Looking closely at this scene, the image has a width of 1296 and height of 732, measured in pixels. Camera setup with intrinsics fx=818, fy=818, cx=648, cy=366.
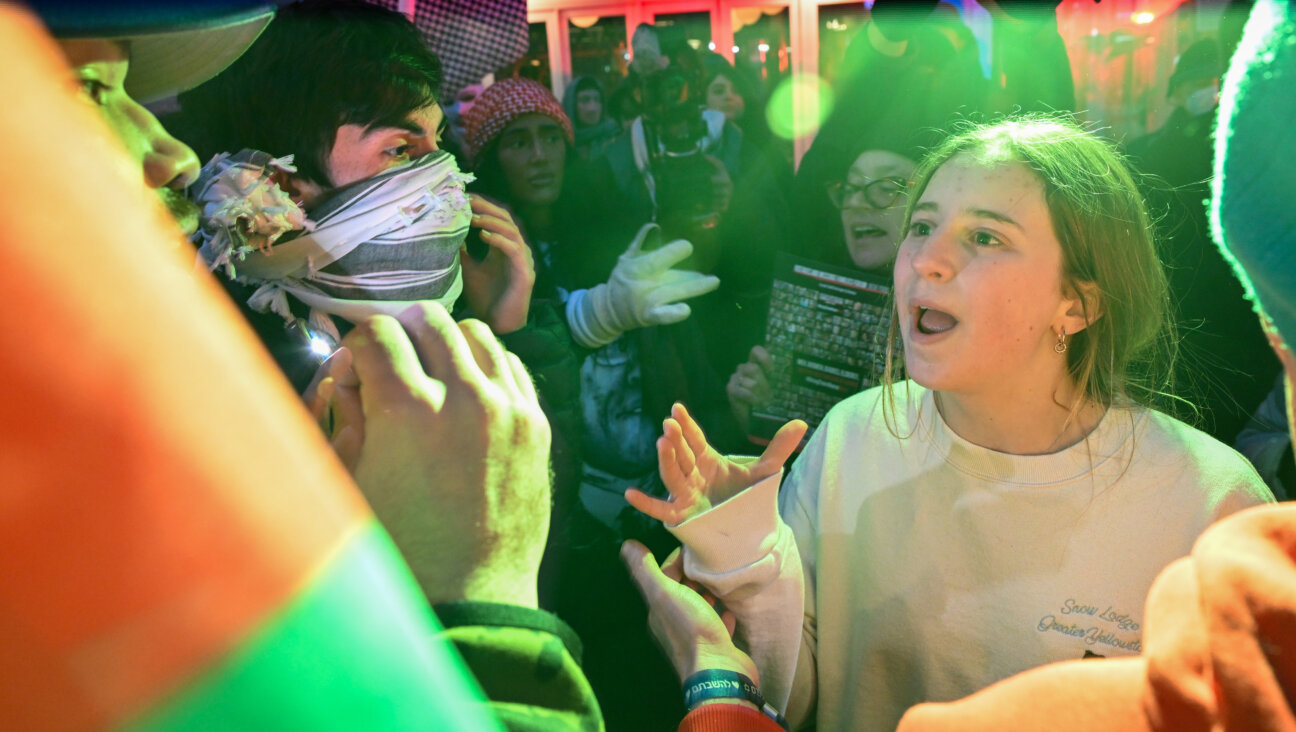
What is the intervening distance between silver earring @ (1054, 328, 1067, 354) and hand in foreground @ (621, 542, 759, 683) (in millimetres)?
817

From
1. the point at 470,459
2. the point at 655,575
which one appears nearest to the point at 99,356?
the point at 470,459

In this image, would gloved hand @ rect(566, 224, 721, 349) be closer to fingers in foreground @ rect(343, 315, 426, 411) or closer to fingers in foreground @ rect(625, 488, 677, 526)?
fingers in foreground @ rect(625, 488, 677, 526)

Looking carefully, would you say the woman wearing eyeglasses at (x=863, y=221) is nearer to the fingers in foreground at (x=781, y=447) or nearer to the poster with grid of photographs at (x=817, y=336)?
the poster with grid of photographs at (x=817, y=336)

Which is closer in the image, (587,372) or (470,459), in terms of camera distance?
(470,459)

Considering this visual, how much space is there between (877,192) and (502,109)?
994 mm

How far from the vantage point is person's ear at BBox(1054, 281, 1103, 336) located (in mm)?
1549

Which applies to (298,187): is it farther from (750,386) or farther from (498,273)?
(750,386)

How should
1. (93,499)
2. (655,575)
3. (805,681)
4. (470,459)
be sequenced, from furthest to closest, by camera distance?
(805,681) < (655,575) < (470,459) < (93,499)

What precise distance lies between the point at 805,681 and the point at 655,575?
423 millimetres

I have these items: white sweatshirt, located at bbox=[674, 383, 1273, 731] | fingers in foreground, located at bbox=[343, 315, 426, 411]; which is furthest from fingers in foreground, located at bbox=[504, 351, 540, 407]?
white sweatshirt, located at bbox=[674, 383, 1273, 731]

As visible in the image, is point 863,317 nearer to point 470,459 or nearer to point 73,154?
point 470,459

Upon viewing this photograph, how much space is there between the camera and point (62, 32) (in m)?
0.75

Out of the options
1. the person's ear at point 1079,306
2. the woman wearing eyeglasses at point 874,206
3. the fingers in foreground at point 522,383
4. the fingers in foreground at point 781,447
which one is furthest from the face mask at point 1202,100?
the fingers in foreground at point 522,383

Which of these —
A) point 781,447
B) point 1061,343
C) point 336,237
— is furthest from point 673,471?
point 1061,343
